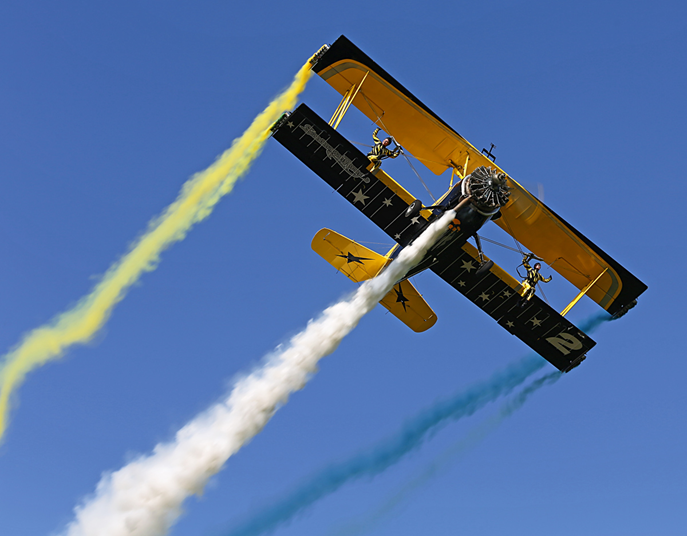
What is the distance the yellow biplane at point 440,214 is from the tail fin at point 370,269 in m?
0.04

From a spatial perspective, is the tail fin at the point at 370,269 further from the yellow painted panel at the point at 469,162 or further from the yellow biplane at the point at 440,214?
the yellow painted panel at the point at 469,162

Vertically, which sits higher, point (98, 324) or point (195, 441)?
point (98, 324)

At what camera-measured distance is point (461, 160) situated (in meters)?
32.7

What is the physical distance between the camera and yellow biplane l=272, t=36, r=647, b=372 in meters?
30.7

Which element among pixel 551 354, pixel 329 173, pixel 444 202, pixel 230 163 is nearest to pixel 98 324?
pixel 230 163

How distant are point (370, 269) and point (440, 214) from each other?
3.57 meters

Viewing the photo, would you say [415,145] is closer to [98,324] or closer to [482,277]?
[482,277]

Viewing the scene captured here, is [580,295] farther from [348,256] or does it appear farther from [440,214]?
[348,256]

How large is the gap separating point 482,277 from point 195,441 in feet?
38.8

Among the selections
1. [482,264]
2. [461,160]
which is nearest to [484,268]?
[482,264]

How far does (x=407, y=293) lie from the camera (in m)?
33.7

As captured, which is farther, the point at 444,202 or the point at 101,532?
the point at 444,202

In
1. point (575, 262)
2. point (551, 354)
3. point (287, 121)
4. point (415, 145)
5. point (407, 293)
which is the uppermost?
point (287, 121)

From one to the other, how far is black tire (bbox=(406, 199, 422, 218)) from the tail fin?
2504 millimetres
